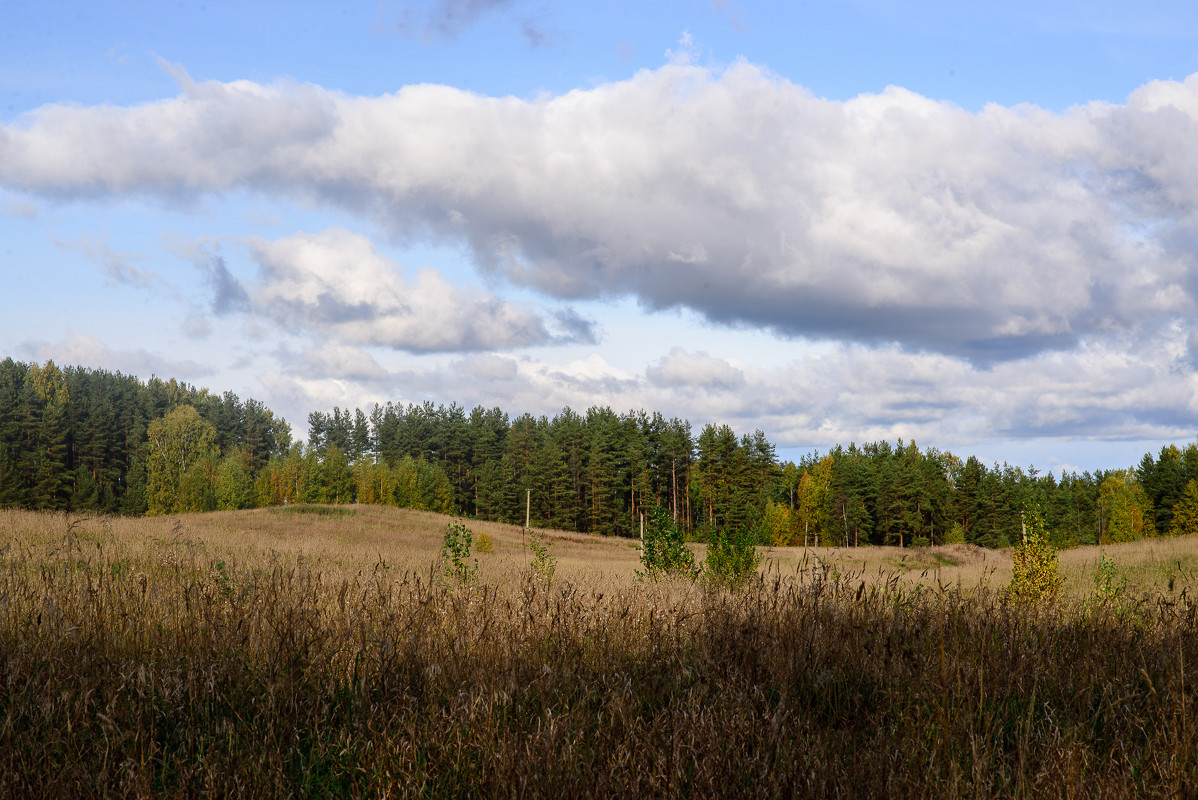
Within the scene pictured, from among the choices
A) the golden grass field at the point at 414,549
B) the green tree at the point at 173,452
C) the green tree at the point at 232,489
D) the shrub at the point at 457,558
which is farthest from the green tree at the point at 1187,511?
the green tree at the point at 173,452

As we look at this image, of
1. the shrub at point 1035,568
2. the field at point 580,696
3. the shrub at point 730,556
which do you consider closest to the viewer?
the field at point 580,696

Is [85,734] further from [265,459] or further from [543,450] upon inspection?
[265,459]

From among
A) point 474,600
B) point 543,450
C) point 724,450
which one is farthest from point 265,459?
point 474,600

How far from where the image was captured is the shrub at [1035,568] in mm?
8812

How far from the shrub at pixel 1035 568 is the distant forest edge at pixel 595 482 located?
54.1 metres

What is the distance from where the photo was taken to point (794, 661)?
3.80 meters

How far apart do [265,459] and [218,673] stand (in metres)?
101

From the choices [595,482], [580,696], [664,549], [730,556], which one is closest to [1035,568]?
[730,556]

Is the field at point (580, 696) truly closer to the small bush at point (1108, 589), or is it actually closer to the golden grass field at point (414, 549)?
the small bush at point (1108, 589)

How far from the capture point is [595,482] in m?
71.0

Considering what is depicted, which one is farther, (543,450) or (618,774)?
(543,450)

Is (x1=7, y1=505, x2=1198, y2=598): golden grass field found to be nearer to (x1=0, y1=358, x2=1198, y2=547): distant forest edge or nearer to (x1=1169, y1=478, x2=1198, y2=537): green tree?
(x1=0, y1=358, x2=1198, y2=547): distant forest edge

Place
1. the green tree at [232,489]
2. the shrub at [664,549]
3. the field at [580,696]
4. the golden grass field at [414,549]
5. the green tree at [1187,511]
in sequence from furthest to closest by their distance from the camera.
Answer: the green tree at [232,489], the green tree at [1187,511], the golden grass field at [414,549], the shrub at [664,549], the field at [580,696]

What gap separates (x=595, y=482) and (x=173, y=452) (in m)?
46.1
